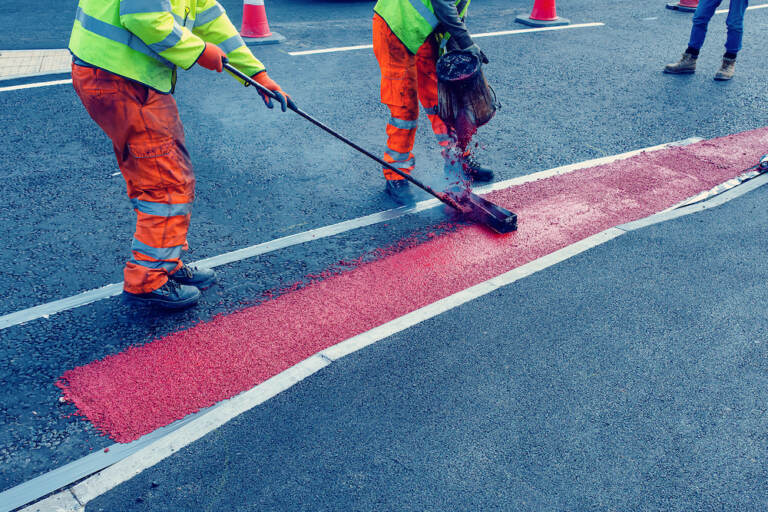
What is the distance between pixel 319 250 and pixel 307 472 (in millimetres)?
1803

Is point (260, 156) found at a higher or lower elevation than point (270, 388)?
higher

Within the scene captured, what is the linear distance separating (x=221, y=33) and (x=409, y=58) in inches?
57.4

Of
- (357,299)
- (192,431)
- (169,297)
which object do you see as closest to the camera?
(192,431)

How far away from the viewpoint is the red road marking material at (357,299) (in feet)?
9.15

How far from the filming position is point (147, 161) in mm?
3061

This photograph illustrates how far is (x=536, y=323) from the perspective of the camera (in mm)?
3297

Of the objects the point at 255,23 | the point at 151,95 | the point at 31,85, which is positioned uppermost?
the point at 151,95

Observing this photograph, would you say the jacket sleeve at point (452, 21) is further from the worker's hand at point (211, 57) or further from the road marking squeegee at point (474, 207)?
the worker's hand at point (211, 57)

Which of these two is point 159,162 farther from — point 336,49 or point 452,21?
point 336,49

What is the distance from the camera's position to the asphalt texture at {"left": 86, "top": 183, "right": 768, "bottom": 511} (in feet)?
7.66

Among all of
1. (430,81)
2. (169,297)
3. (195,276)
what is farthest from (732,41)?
(169,297)

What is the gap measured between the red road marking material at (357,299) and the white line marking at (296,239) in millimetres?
125

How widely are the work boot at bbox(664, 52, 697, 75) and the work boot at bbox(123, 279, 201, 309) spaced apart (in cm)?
661

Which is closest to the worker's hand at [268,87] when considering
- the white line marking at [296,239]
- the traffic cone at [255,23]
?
the white line marking at [296,239]
